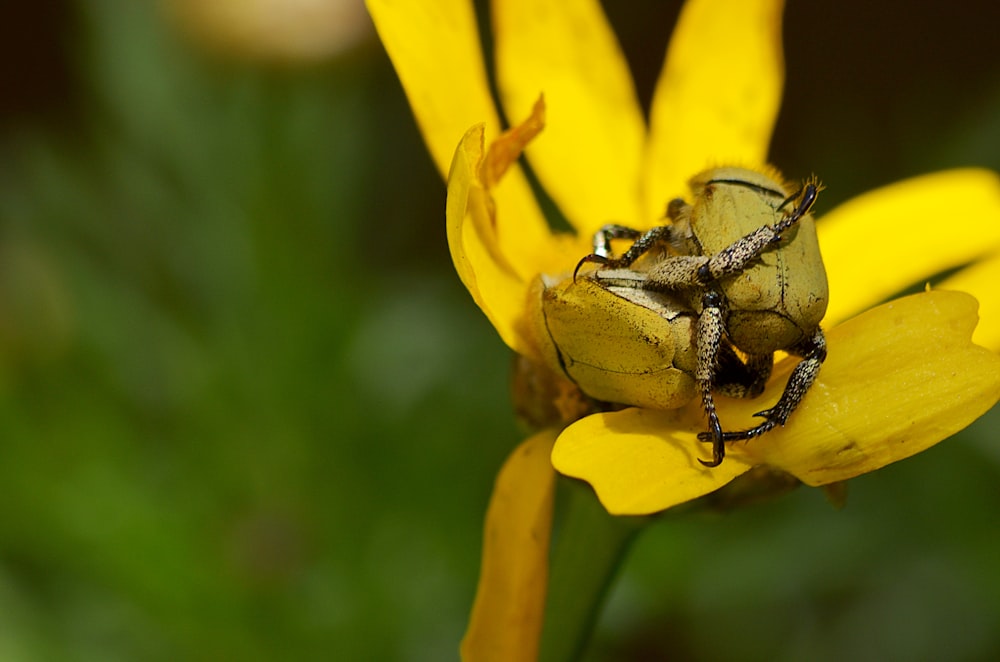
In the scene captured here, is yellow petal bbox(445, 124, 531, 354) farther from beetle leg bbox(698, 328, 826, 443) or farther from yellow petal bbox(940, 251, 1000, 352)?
yellow petal bbox(940, 251, 1000, 352)

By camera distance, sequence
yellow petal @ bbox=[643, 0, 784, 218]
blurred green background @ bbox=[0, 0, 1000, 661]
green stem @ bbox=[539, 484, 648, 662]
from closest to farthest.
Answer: green stem @ bbox=[539, 484, 648, 662] < yellow petal @ bbox=[643, 0, 784, 218] < blurred green background @ bbox=[0, 0, 1000, 661]

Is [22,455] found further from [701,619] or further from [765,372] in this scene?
[765,372]

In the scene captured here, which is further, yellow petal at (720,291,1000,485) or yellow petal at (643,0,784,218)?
yellow petal at (643,0,784,218)

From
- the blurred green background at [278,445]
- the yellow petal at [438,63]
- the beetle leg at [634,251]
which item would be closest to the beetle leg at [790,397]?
the beetle leg at [634,251]

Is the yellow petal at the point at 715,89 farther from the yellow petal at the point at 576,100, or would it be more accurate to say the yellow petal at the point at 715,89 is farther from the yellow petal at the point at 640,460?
the yellow petal at the point at 640,460

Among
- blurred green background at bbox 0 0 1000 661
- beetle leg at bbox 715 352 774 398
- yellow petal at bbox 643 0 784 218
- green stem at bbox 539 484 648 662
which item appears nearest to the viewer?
beetle leg at bbox 715 352 774 398

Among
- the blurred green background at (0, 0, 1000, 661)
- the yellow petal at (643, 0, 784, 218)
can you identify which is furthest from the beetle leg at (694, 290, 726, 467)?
the blurred green background at (0, 0, 1000, 661)

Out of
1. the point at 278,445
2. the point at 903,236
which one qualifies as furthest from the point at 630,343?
the point at 278,445
